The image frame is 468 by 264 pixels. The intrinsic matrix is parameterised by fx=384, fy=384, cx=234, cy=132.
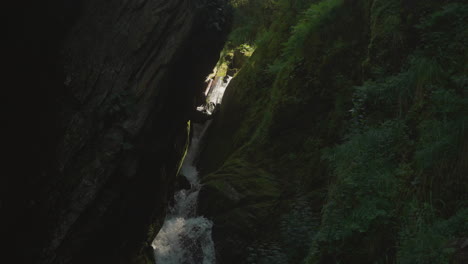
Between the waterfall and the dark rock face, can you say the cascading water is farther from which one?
the dark rock face

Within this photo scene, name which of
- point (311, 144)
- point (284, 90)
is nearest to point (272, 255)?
point (311, 144)

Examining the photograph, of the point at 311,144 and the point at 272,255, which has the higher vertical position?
the point at 311,144

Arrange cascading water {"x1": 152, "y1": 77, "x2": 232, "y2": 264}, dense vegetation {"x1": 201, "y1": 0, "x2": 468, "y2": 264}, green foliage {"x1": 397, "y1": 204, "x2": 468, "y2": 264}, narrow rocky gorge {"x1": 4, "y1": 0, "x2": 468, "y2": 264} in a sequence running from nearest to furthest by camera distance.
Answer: green foliage {"x1": 397, "y1": 204, "x2": 468, "y2": 264}
dense vegetation {"x1": 201, "y1": 0, "x2": 468, "y2": 264}
narrow rocky gorge {"x1": 4, "y1": 0, "x2": 468, "y2": 264}
cascading water {"x1": 152, "y1": 77, "x2": 232, "y2": 264}

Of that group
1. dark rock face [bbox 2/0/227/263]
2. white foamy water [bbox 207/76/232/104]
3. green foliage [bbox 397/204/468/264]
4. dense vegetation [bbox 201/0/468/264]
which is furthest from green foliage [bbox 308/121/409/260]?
white foamy water [bbox 207/76/232/104]

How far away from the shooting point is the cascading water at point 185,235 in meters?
9.09

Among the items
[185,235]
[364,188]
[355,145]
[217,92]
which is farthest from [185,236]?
[217,92]

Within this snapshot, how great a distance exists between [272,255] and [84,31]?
17.4 feet

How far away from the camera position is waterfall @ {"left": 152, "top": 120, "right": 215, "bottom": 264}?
358 inches

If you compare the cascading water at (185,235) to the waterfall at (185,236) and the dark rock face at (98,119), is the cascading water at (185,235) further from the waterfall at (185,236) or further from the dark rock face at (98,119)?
the dark rock face at (98,119)

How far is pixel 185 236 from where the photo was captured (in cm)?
966

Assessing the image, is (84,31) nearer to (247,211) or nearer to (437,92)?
(247,211)

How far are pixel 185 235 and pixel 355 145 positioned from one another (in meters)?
5.53

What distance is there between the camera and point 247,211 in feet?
28.1

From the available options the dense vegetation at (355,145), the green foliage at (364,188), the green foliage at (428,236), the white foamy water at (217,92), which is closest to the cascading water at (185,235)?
the dense vegetation at (355,145)
